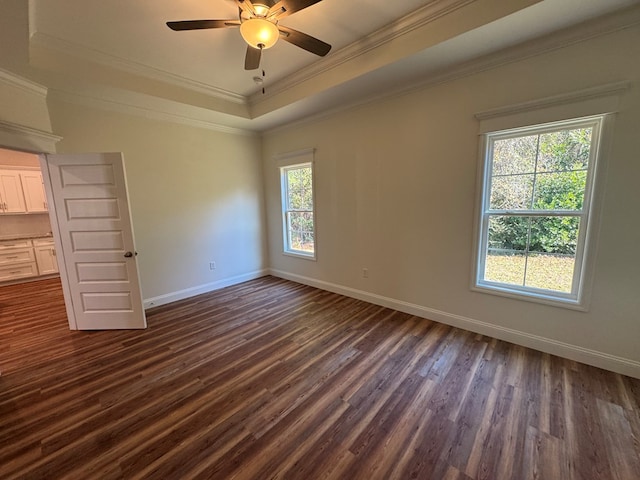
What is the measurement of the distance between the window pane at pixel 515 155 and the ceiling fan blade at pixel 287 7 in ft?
6.98

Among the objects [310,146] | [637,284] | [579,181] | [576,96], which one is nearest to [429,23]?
[576,96]

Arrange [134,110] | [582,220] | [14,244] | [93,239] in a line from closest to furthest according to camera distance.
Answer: [582,220] < [93,239] < [134,110] < [14,244]

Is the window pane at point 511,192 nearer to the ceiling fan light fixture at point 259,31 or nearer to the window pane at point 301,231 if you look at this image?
the ceiling fan light fixture at point 259,31

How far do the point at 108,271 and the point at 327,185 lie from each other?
9.93 feet

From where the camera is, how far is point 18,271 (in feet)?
15.9

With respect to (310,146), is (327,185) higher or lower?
lower

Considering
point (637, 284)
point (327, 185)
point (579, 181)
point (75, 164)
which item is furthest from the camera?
point (327, 185)

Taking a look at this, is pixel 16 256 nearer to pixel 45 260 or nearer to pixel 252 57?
pixel 45 260

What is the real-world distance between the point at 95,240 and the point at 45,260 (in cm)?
359

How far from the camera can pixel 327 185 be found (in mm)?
3986

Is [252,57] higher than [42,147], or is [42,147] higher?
[252,57]

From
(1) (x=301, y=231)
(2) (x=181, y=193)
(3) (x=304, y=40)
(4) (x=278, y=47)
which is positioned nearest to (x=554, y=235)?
(3) (x=304, y=40)

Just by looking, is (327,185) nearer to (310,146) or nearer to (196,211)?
(310,146)

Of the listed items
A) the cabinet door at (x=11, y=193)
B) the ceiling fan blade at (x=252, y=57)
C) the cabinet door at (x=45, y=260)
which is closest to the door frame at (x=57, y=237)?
the ceiling fan blade at (x=252, y=57)
